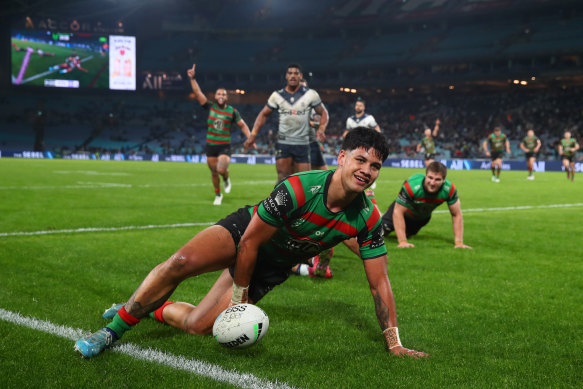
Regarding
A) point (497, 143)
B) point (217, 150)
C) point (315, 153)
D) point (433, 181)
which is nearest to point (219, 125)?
point (217, 150)

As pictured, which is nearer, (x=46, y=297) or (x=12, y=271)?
(x=46, y=297)

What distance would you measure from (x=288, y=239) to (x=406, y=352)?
3.49 ft

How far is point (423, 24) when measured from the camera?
2318 inches

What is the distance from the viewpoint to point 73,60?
56188mm

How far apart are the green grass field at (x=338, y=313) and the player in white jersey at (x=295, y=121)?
2.30 metres

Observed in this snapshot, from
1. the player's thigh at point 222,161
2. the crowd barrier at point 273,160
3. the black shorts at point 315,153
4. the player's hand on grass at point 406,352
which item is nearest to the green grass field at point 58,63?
the crowd barrier at point 273,160

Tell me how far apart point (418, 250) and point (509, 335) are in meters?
3.76

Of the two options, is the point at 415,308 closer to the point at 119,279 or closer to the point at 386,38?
the point at 119,279

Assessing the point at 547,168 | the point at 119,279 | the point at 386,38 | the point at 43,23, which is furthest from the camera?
the point at 386,38

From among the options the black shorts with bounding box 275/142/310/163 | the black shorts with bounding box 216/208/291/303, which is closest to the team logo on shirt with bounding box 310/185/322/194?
the black shorts with bounding box 216/208/291/303

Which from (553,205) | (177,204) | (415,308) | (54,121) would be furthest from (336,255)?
(54,121)

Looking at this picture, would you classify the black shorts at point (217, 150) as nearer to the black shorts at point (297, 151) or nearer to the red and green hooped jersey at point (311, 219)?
the black shorts at point (297, 151)

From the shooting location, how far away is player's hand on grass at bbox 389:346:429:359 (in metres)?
3.69

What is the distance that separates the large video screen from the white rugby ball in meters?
55.4
